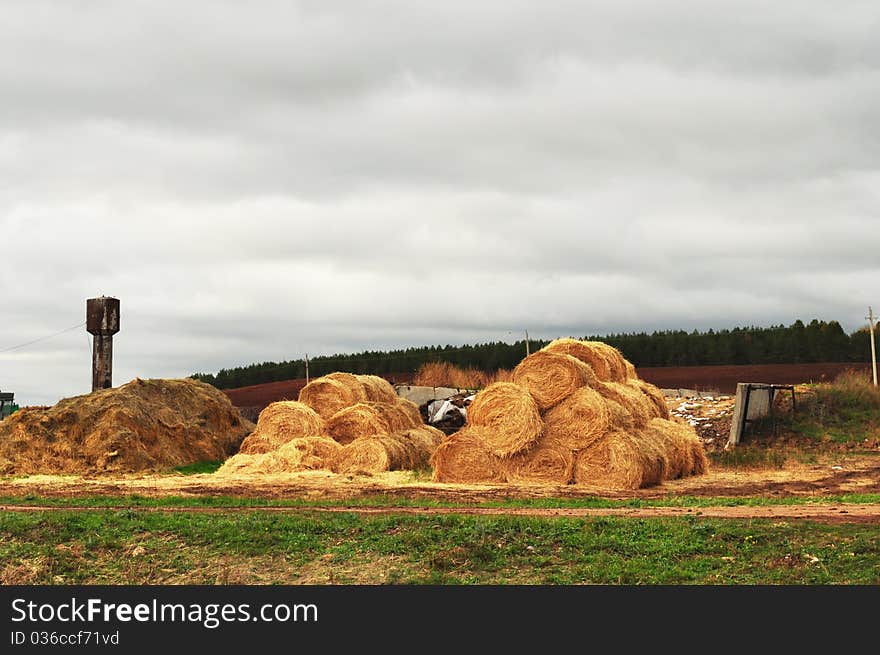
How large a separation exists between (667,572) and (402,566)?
3.24 metres

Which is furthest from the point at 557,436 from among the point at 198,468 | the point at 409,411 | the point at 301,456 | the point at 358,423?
the point at 198,468

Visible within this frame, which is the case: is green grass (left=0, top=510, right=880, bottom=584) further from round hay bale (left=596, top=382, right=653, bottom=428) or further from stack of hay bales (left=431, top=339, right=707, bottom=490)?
round hay bale (left=596, top=382, right=653, bottom=428)

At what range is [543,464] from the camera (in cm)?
2256

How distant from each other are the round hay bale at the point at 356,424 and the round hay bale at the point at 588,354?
5.38m

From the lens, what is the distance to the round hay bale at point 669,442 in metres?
23.3

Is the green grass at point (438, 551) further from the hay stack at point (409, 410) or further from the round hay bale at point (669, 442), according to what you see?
the hay stack at point (409, 410)

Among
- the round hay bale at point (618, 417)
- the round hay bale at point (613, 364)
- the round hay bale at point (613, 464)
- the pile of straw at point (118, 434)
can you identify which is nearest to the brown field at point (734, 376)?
the round hay bale at point (613, 364)

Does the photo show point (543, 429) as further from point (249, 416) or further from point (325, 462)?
point (249, 416)


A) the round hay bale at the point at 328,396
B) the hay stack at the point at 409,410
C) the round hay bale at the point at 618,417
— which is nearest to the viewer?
the round hay bale at the point at 618,417

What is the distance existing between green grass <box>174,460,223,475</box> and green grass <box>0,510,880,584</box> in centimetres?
1304

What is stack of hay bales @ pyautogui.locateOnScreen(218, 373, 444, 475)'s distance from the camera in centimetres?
2539

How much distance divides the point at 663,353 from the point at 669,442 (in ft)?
137
